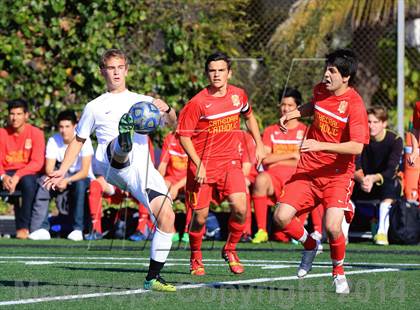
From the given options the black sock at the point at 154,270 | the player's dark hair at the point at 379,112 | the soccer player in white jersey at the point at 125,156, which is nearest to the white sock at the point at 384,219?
the player's dark hair at the point at 379,112

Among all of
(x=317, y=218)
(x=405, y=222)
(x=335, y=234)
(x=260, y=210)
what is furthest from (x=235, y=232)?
(x=405, y=222)

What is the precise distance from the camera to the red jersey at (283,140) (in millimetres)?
13727

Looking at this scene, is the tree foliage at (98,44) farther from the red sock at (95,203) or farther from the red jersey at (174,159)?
the red sock at (95,203)

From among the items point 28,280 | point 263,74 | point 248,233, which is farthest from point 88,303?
point 263,74

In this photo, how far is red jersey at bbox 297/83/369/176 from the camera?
8.18 metres

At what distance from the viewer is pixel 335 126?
8352mm

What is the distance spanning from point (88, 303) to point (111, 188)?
6.91m

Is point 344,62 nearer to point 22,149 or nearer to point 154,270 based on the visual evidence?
point 154,270

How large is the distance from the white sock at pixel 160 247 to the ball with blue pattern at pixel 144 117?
2.63ft

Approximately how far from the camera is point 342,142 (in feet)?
27.4

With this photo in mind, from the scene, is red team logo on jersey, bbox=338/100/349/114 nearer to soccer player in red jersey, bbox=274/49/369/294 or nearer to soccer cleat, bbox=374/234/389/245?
soccer player in red jersey, bbox=274/49/369/294

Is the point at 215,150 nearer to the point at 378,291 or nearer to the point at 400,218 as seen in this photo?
the point at 378,291

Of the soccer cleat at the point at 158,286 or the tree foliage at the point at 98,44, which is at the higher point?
the soccer cleat at the point at 158,286

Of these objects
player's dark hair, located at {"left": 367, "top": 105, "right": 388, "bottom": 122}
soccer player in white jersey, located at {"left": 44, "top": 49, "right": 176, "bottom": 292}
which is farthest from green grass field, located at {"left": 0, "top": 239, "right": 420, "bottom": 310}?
player's dark hair, located at {"left": 367, "top": 105, "right": 388, "bottom": 122}
